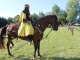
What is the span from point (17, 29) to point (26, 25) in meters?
0.80

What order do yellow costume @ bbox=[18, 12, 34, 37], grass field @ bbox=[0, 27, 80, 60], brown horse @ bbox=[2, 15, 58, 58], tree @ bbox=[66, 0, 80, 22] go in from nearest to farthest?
1. yellow costume @ bbox=[18, 12, 34, 37]
2. brown horse @ bbox=[2, 15, 58, 58]
3. grass field @ bbox=[0, 27, 80, 60]
4. tree @ bbox=[66, 0, 80, 22]

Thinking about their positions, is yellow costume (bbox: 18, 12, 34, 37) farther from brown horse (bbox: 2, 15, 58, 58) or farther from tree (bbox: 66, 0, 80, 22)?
tree (bbox: 66, 0, 80, 22)

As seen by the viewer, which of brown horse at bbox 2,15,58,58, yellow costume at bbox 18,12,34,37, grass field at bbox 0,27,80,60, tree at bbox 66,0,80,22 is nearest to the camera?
yellow costume at bbox 18,12,34,37

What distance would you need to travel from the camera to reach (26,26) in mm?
8586

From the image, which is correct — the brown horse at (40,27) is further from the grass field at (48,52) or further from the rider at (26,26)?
the grass field at (48,52)

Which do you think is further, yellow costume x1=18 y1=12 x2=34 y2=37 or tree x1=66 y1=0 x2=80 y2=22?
tree x1=66 y1=0 x2=80 y2=22

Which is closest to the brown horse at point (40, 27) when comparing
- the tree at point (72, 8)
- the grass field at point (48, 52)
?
the grass field at point (48, 52)

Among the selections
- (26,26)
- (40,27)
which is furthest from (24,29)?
(40,27)

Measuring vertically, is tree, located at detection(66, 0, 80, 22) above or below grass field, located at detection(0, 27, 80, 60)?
above

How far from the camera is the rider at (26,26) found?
8498 mm

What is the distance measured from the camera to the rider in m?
8.50

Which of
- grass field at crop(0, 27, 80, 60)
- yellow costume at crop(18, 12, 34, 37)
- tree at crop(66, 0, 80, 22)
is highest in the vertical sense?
tree at crop(66, 0, 80, 22)

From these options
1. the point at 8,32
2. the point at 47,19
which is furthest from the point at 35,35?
the point at 8,32

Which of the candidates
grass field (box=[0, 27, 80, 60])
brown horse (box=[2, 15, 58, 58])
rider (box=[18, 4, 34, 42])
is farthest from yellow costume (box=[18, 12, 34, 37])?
grass field (box=[0, 27, 80, 60])
